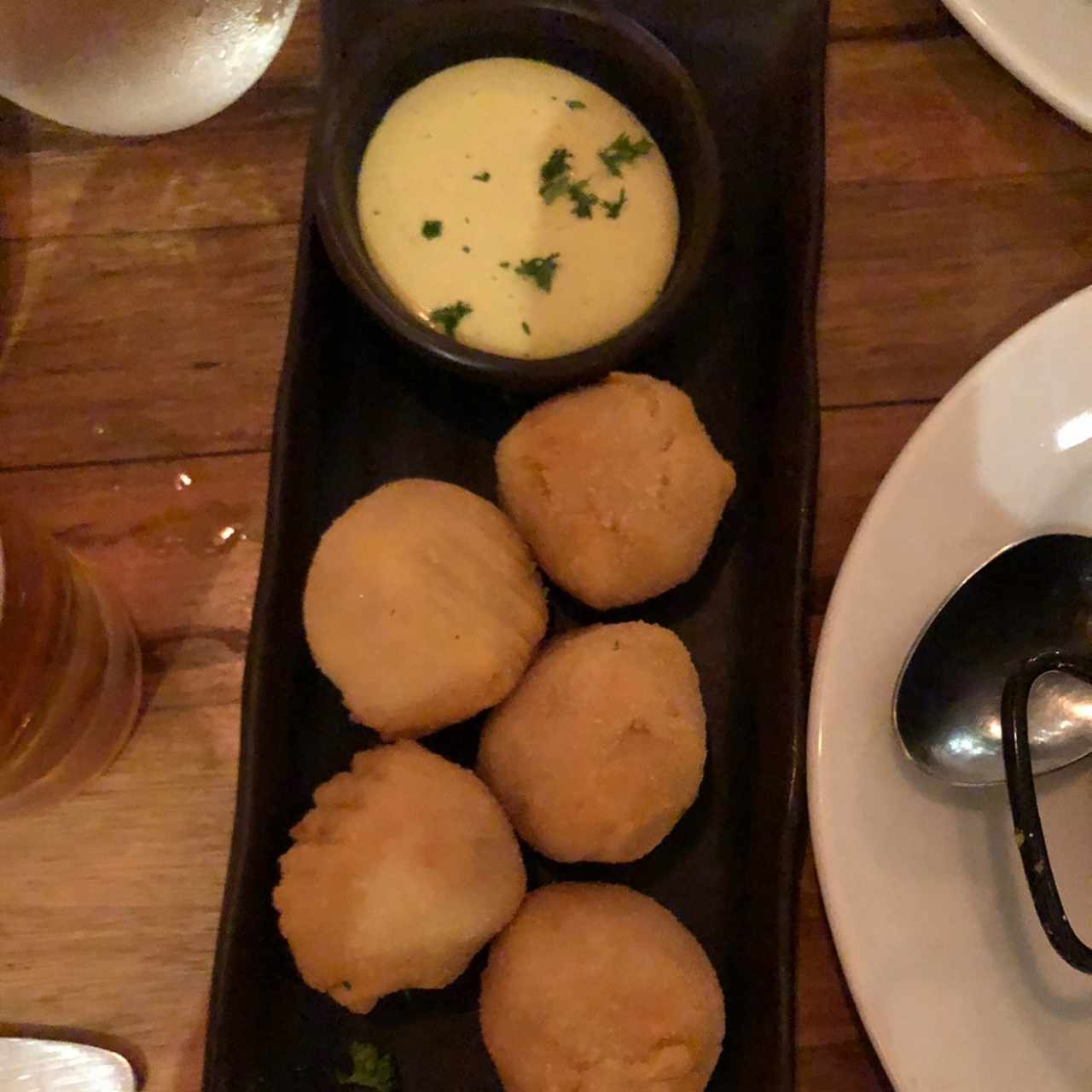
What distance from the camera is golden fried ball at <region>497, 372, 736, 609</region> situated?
93 centimetres

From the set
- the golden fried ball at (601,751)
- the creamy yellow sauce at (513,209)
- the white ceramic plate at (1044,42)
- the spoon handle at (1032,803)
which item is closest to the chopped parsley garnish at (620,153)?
the creamy yellow sauce at (513,209)

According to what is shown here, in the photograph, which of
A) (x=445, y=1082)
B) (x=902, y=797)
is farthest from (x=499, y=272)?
(x=445, y=1082)

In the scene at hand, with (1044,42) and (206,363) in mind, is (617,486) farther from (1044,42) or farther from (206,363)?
(1044,42)

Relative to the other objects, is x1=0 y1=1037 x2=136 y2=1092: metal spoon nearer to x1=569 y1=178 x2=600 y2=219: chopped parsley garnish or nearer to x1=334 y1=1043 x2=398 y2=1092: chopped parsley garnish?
x1=334 y1=1043 x2=398 y2=1092: chopped parsley garnish

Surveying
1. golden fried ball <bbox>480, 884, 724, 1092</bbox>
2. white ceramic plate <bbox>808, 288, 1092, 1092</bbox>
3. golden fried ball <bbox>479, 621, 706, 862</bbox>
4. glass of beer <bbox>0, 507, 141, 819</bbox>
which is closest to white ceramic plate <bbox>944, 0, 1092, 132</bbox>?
white ceramic plate <bbox>808, 288, 1092, 1092</bbox>

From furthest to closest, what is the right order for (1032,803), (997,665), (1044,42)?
(1044,42) → (997,665) → (1032,803)

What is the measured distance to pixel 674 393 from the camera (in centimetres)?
97

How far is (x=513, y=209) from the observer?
1012 mm

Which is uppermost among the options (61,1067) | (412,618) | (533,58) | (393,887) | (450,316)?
(533,58)

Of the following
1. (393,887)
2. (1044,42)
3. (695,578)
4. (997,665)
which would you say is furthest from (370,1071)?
(1044,42)

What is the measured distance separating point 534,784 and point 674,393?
358 mm

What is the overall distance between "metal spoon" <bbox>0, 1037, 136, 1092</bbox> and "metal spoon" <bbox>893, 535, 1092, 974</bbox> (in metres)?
0.69

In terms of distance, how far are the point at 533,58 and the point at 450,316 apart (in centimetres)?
28

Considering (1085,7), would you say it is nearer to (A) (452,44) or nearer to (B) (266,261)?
(A) (452,44)
